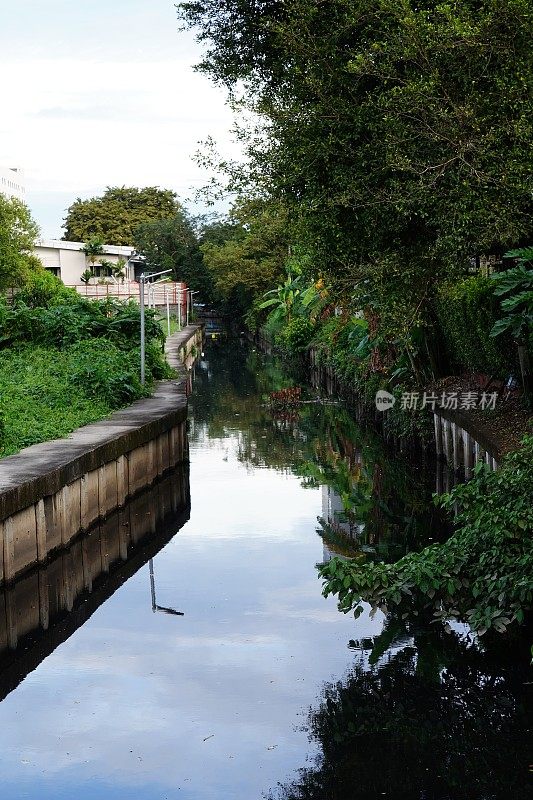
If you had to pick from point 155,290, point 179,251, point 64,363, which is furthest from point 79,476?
point 179,251

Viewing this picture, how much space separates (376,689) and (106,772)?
3.01 meters

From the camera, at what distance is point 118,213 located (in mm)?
112812

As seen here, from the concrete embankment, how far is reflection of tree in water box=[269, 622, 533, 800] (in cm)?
467

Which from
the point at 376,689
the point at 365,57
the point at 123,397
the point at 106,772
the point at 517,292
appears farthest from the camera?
the point at 123,397

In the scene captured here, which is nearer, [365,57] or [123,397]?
[365,57]

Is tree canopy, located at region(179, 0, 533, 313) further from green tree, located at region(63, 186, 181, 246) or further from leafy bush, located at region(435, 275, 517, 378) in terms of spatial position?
green tree, located at region(63, 186, 181, 246)

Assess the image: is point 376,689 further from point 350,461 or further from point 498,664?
point 350,461

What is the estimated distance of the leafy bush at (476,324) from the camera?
791 inches

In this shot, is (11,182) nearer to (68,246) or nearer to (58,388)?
(68,246)

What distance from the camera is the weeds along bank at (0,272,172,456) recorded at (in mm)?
21359

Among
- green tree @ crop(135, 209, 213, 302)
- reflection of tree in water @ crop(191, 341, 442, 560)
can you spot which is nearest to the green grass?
reflection of tree in water @ crop(191, 341, 442, 560)

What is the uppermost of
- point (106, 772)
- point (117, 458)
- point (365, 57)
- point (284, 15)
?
point (284, 15)

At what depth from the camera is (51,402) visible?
23375 mm

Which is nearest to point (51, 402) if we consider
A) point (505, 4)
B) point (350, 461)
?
point (350, 461)
